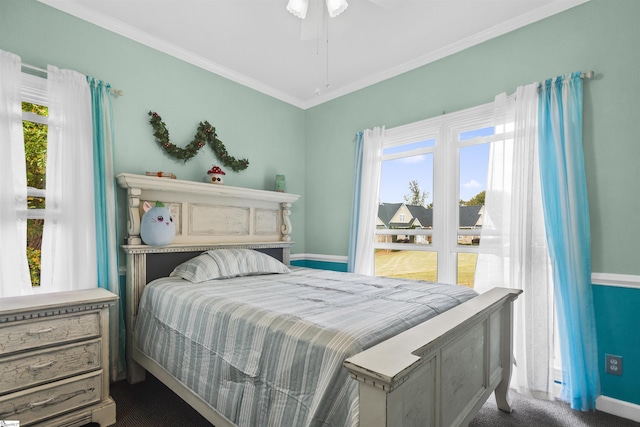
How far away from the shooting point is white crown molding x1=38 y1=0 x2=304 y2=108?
7.85ft

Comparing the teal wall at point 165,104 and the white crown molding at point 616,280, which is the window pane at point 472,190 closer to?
the white crown molding at point 616,280

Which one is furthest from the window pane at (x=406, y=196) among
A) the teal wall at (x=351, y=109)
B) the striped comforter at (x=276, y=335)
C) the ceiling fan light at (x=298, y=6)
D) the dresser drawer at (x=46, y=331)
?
the dresser drawer at (x=46, y=331)

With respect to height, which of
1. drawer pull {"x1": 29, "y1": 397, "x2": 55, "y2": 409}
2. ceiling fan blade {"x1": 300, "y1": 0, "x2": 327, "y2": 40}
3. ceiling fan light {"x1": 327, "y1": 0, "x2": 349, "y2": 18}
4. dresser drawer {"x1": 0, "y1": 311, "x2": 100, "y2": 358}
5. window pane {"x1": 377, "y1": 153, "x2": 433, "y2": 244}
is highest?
ceiling fan blade {"x1": 300, "y1": 0, "x2": 327, "y2": 40}

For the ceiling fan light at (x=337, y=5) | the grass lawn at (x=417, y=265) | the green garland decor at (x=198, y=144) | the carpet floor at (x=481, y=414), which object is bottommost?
the carpet floor at (x=481, y=414)

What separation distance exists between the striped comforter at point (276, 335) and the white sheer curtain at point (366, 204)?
39.0 inches

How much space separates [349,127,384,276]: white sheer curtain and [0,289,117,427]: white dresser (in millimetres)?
2258

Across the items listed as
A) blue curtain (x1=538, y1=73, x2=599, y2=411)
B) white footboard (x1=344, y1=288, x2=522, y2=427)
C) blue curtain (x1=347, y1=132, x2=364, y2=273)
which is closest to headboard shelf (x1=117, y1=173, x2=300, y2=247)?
blue curtain (x1=347, y1=132, x2=364, y2=273)

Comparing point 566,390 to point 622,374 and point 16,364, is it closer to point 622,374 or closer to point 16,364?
point 622,374

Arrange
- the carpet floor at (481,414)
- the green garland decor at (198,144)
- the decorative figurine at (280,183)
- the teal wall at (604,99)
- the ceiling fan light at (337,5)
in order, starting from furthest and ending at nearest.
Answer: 1. the decorative figurine at (280,183)
2. the green garland decor at (198,144)
3. the teal wall at (604,99)
4. the carpet floor at (481,414)
5. the ceiling fan light at (337,5)

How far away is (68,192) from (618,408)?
4.02 meters

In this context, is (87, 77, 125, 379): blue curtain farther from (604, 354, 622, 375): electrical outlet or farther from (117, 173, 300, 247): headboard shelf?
(604, 354, 622, 375): electrical outlet

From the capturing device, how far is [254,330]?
4.88ft

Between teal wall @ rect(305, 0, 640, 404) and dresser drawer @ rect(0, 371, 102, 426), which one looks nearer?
dresser drawer @ rect(0, 371, 102, 426)

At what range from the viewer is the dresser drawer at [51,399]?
5.33 ft
